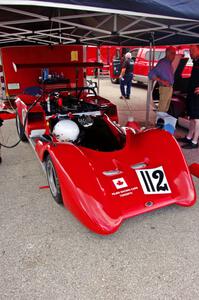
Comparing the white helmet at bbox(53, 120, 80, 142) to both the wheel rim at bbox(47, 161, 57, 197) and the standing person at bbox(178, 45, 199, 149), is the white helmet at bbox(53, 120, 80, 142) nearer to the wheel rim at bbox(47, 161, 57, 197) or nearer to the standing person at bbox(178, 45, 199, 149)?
the wheel rim at bbox(47, 161, 57, 197)

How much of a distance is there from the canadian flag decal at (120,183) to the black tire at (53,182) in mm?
637

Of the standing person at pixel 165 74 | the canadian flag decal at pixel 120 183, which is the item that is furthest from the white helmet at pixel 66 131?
the standing person at pixel 165 74

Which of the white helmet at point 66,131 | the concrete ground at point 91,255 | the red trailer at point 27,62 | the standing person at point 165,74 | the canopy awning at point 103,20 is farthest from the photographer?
the red trailer at point 27,62

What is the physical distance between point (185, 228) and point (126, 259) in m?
0.75

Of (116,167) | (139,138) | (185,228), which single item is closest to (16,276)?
(116,167)

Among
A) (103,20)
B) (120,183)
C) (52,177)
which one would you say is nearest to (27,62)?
(103,20)

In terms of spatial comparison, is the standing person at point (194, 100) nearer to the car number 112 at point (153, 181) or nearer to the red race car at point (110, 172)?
the red race car at point (110, 172)

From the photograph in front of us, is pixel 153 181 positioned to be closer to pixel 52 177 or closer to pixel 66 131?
pixel 52 177

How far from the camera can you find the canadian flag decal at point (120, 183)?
259 cm

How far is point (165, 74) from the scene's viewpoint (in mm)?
5410

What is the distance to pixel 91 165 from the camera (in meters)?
2.69

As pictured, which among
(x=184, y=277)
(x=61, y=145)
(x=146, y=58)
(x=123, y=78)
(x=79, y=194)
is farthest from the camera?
(x=146, y=58)

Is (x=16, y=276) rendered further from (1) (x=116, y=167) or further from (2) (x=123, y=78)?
(2) (x=123, y=78)

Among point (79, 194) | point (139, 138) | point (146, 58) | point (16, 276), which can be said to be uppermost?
point (146, 58)
